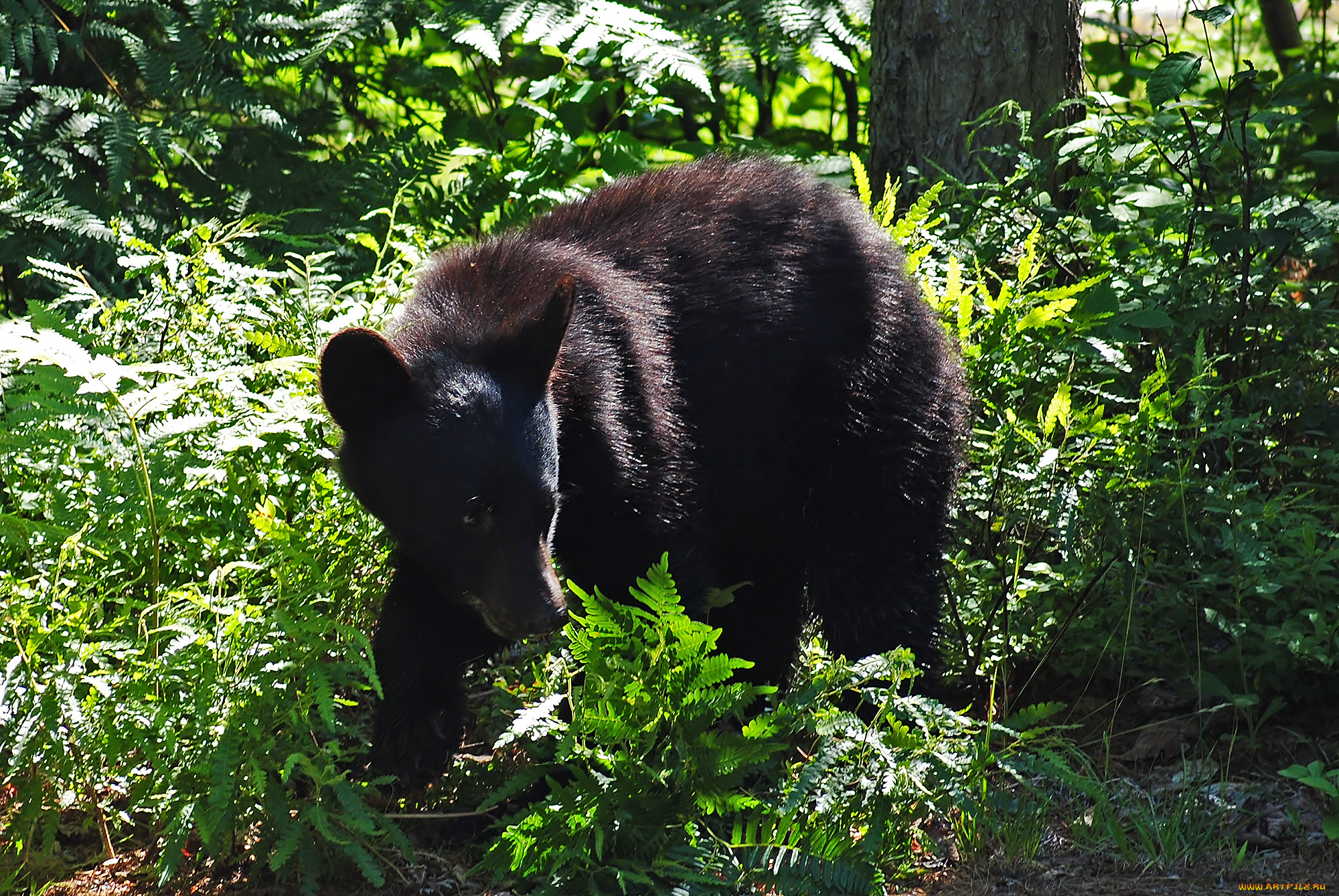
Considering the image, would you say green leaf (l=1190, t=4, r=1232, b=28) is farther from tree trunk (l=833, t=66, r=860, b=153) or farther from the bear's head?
tree trunk (l=833, t=66, r=860, b=153)

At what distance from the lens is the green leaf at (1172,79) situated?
390cm

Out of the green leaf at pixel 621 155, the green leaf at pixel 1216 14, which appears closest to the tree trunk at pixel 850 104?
the green leaf at pixel 621 155

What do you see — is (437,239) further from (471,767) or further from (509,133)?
(471,767)

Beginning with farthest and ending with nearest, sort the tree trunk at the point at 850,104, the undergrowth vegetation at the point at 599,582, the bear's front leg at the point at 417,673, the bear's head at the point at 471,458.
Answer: the tree trunk at the point at 850,104, the bear's front leg at the point at 417,673, the bear's head at the point at 471,458, the undergrowth vegetation at the point at 599,582

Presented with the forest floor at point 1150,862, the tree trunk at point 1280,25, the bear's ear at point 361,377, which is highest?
the tree trunk at point 1280,25

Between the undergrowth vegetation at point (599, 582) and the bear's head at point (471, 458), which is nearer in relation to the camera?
the undergrowth vegetation at point (599, 582)

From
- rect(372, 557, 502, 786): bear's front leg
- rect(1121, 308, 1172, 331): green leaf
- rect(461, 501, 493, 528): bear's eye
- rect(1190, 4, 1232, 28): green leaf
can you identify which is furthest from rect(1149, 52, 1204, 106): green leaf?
rect(372, 557, 502, 786): bear's front leg

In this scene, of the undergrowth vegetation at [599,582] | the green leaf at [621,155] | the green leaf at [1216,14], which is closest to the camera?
the undergrowth vegetation at [599,582]

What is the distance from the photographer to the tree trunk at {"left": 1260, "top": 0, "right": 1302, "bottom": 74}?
6.32m

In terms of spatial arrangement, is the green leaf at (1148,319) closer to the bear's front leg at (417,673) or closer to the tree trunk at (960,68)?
the tree trunk at (960,68)

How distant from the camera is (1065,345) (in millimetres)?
3840

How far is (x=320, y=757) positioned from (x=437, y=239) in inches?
108

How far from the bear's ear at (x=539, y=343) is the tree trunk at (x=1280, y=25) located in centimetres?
483

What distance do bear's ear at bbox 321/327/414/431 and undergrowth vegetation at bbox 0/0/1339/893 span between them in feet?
1.12
